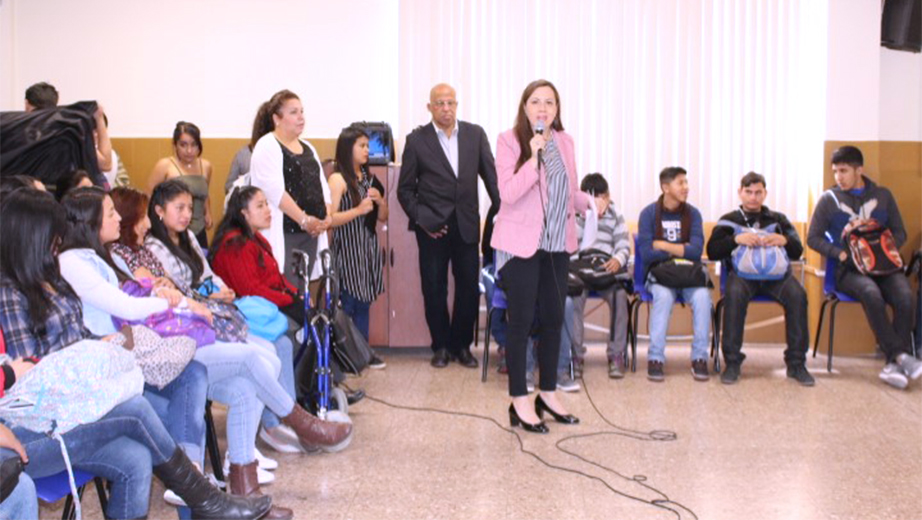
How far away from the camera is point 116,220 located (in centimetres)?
390

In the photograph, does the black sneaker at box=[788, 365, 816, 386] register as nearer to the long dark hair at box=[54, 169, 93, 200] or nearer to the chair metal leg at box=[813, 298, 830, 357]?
the chair metal leg at box=[813, 298, 830, 357]

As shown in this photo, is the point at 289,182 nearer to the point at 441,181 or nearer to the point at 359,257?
the point at 359,257

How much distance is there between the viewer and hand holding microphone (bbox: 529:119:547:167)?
4816mm

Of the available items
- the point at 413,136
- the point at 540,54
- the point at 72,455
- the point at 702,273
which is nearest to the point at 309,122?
the point at 413,136

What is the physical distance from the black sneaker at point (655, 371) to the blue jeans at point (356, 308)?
5.84 feet

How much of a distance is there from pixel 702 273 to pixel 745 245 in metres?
0.30

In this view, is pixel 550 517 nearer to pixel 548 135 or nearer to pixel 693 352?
pixel 548 135

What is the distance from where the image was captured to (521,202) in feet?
16.4

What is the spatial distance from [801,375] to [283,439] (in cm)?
322

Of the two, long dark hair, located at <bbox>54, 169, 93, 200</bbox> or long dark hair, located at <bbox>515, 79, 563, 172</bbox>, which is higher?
long dark hair, located at <bbox>515, 79, 563, 172</bbox>

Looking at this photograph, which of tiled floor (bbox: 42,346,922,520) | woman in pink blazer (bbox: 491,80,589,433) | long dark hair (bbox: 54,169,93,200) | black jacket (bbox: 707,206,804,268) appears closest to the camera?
tiled floor (bbox: 42,346,922,520)

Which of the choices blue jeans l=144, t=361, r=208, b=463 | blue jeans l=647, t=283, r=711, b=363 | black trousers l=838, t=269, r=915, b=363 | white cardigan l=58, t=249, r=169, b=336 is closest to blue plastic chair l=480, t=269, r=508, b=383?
blue jeans l=647, t=283, r=711, b=363

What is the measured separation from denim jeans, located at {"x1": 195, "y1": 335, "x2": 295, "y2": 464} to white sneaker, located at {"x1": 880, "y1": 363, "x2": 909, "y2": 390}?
3.82m

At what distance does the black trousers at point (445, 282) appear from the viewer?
6.98m
